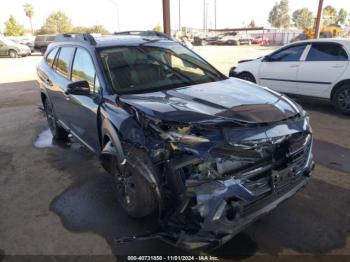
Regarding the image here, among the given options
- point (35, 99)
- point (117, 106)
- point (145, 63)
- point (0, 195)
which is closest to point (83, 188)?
point (0, 195)

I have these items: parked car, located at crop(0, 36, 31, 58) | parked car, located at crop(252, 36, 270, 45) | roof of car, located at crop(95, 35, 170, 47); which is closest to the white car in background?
roof of car, located at crop(95, 35, 170, 47)

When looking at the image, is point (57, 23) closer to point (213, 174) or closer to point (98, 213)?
point (98, 213)

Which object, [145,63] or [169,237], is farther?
[145,63]

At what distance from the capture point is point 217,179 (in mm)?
2568

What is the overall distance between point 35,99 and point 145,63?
24.5ft

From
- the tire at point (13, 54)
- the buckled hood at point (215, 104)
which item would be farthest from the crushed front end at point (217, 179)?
the tire at point (13, 54)

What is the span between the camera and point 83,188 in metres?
4.37

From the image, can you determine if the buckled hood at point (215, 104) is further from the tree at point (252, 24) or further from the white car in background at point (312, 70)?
the tree at point (252, 24)

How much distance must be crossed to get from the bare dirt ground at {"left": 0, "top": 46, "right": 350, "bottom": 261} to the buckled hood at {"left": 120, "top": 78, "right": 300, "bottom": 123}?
116 cm

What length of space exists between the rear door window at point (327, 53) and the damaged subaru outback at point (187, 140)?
417 centimetres

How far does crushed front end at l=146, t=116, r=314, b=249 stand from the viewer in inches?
100

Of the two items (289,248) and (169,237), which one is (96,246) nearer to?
(169,237)

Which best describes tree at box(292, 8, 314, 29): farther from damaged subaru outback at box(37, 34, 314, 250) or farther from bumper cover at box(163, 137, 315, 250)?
bumper cover at box(163, 137, 315, 250)

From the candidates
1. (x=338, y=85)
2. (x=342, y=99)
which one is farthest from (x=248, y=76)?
(x=342, y=99)
